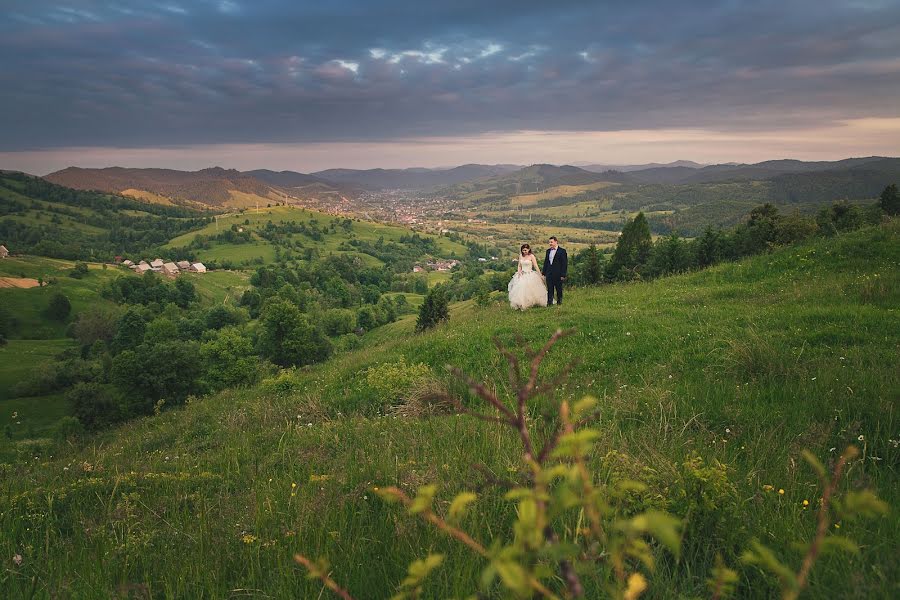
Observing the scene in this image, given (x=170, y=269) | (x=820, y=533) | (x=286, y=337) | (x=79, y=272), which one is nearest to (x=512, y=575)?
(x=820, y=533)

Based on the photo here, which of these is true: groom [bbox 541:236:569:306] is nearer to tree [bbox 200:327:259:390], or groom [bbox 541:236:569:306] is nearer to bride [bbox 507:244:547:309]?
bride [bbox 507:244:547:309]

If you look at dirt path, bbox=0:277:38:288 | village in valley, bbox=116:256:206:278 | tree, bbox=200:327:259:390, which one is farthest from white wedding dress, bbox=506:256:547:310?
village in valley, bbox=116:256:206:278

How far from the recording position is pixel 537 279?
19.2 meters

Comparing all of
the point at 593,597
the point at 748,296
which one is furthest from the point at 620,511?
the point at 748,296

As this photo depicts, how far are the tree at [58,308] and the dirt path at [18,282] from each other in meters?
16.8

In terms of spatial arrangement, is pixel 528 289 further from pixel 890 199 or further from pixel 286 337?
pixel 890 199

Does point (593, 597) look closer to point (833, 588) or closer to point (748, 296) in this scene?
point (833, 588)

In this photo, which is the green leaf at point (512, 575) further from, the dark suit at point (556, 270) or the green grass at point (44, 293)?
the green grass at point (44, 293)

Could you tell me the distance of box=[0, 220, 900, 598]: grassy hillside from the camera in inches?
118

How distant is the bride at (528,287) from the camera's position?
19016 millimetres

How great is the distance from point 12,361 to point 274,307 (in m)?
70.3

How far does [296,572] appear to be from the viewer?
9.96 feet

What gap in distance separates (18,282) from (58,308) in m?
23.7

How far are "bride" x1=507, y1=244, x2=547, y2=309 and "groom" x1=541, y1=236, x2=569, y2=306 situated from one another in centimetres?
59
